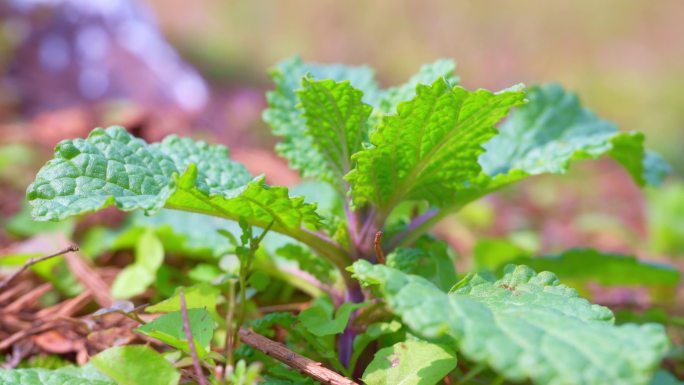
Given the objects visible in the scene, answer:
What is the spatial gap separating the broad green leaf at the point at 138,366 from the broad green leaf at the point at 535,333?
1.44 ft

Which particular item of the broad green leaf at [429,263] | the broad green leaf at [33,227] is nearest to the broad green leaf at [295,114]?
the broad green leaf at [429,263]

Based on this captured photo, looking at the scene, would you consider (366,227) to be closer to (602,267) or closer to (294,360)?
(294,360)

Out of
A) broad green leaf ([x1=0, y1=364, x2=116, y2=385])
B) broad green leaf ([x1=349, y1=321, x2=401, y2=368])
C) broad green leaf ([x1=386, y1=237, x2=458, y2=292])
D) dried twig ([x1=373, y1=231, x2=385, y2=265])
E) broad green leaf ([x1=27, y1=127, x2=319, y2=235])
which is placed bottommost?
broad green leaf ([x1=0, y1=364, x2=116, y2=385])

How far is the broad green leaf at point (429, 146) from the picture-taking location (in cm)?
122

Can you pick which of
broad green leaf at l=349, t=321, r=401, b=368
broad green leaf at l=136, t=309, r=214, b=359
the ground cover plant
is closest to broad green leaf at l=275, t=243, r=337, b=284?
the ground cover plant

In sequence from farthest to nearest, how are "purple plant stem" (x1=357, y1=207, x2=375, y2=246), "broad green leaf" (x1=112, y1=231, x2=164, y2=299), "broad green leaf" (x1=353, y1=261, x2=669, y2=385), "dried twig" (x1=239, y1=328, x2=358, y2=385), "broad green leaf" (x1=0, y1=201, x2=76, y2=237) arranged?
"broad green leaf" (x1=0, y1=201, x2=76, y2=237) → "broad green leaf" (x1=112, y1=231, x2=164, y2=299) → "purple plant stem" (x1=357, y1=207, x2=375, y2=246) → "dried twig" (x1=239, y1=328, x2=358, y2=385) → "broad green leaf" (x1=353, y1=261, x2=669, y2=385)

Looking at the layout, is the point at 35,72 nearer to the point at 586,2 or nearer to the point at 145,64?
the point at 145,64

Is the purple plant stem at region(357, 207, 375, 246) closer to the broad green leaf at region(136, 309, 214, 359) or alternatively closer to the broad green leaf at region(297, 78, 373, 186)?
the broad green leaf at region(297, 78, 373, 186)

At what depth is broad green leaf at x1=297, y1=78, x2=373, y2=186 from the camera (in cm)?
132

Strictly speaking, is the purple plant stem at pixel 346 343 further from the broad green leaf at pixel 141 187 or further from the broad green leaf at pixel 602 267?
the broad green leaf at pixel 602 267

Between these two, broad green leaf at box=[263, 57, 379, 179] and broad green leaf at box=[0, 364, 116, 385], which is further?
broad green leaf at box=[263, 57, 379, 179]

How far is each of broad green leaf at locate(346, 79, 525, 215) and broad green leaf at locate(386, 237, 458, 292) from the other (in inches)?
4.6

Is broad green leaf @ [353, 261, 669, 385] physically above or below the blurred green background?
below

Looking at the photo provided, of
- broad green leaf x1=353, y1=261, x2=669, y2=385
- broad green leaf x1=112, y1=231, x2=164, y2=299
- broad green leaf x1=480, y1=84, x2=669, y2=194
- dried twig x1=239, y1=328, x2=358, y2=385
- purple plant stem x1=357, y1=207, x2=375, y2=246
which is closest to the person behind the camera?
broad green leaf x1=353, y1=261, x2=669, y2=385
